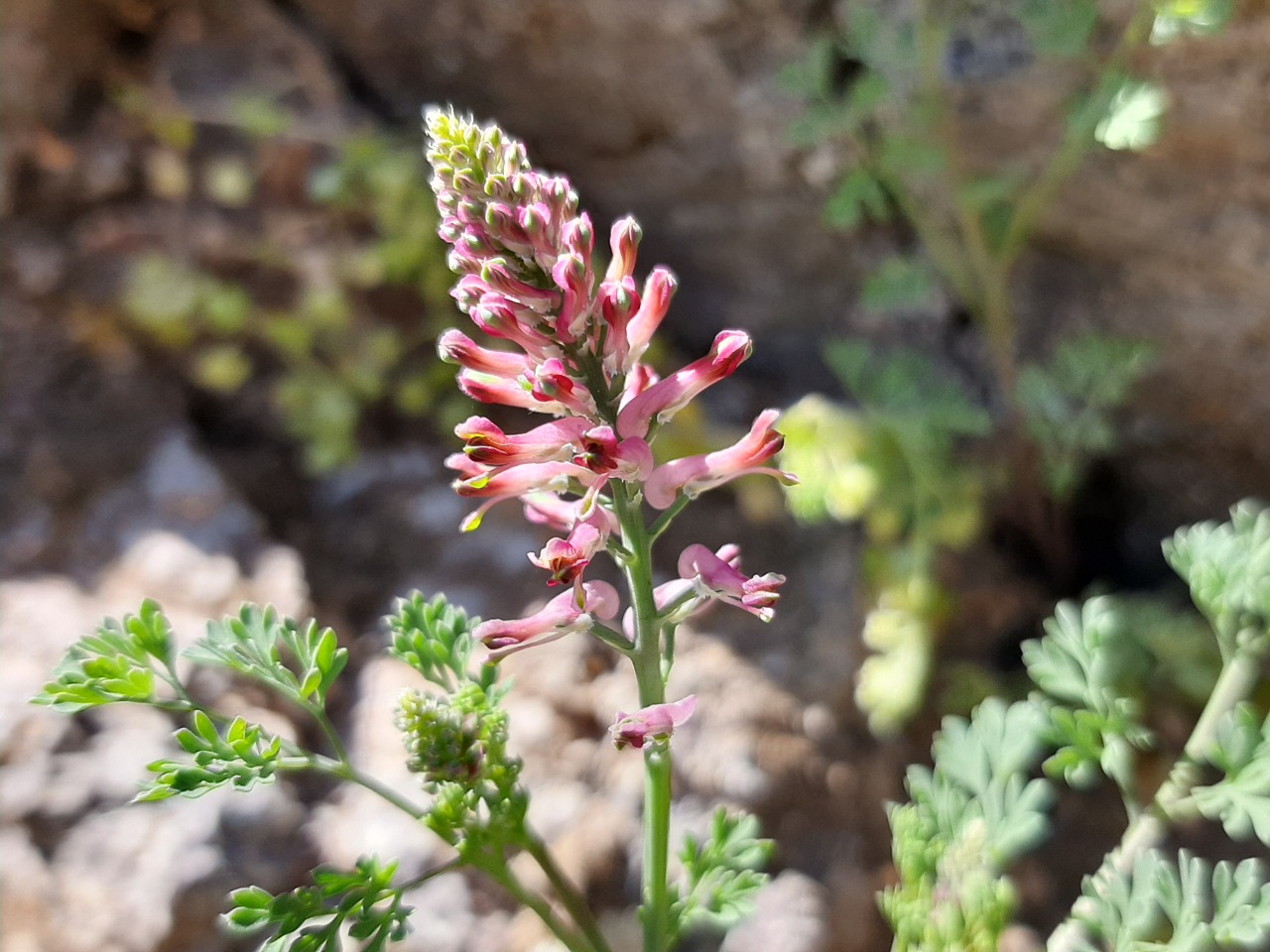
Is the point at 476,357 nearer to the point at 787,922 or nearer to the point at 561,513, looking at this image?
the point at 561,513

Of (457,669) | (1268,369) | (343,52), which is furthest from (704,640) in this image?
(343,52)

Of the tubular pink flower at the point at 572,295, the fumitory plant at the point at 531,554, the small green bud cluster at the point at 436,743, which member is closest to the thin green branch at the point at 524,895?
the fumitory plant at the point at 531,554

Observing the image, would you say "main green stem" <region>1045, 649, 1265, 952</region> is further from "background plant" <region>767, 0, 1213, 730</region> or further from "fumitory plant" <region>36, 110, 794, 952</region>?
"background plant" <region>767, 0, 1213, 730</region>

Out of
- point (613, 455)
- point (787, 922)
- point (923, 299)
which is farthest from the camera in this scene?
point (923, 299)

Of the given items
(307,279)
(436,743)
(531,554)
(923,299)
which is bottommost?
(436,743)

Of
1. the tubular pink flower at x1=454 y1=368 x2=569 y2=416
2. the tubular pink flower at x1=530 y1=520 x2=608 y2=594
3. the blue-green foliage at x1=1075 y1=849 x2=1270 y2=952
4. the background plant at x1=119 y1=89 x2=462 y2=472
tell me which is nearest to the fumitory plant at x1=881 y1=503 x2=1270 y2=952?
the blue-green foliage at x1=1075 y1=849 x2=1270 y2=952

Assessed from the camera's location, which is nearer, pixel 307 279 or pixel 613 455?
pixel 613 455

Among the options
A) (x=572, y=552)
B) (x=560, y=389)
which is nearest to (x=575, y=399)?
(x=560, y=389)

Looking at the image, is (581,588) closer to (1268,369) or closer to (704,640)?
(704,640)
